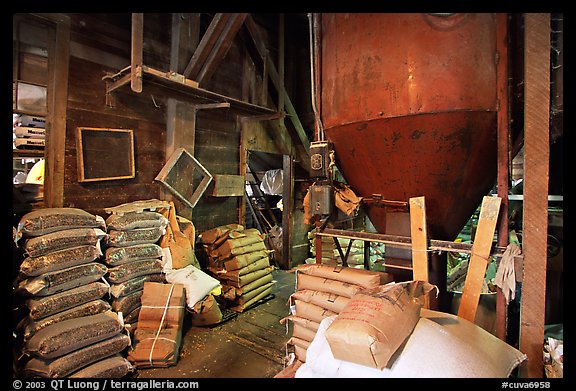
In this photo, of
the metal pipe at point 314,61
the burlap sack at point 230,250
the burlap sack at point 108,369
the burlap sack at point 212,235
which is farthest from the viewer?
the burlap sack at point 212,235

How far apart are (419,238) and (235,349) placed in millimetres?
2500

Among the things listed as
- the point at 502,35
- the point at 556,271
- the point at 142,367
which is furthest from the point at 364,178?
the point at 142,367

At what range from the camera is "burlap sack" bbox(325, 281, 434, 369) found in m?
1.67

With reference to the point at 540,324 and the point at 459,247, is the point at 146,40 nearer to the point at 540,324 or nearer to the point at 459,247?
the point at 459,247

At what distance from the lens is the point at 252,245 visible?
17.3ft

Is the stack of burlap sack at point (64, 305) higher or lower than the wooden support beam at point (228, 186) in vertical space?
lower

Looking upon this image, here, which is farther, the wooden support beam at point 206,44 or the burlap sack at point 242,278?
the burlap sack at point 242,278

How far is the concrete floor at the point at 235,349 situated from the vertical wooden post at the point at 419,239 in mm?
1800

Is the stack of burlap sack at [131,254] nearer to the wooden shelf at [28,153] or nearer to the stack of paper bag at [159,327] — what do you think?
the stack of paper bag at [159,327]

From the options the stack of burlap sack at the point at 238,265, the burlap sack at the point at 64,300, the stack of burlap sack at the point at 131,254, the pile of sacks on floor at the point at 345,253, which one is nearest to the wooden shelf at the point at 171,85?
the stack of burlap sack at the point at 131,254

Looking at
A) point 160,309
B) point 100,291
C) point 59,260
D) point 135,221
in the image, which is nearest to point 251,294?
point 160,309

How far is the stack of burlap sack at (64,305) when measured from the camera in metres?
2.68

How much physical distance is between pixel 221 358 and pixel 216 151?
3568 mm

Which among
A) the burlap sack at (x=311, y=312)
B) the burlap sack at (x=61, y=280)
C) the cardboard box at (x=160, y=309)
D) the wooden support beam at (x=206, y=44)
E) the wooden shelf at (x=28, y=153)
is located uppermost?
the wooden support beam at (x=206, y=44)
